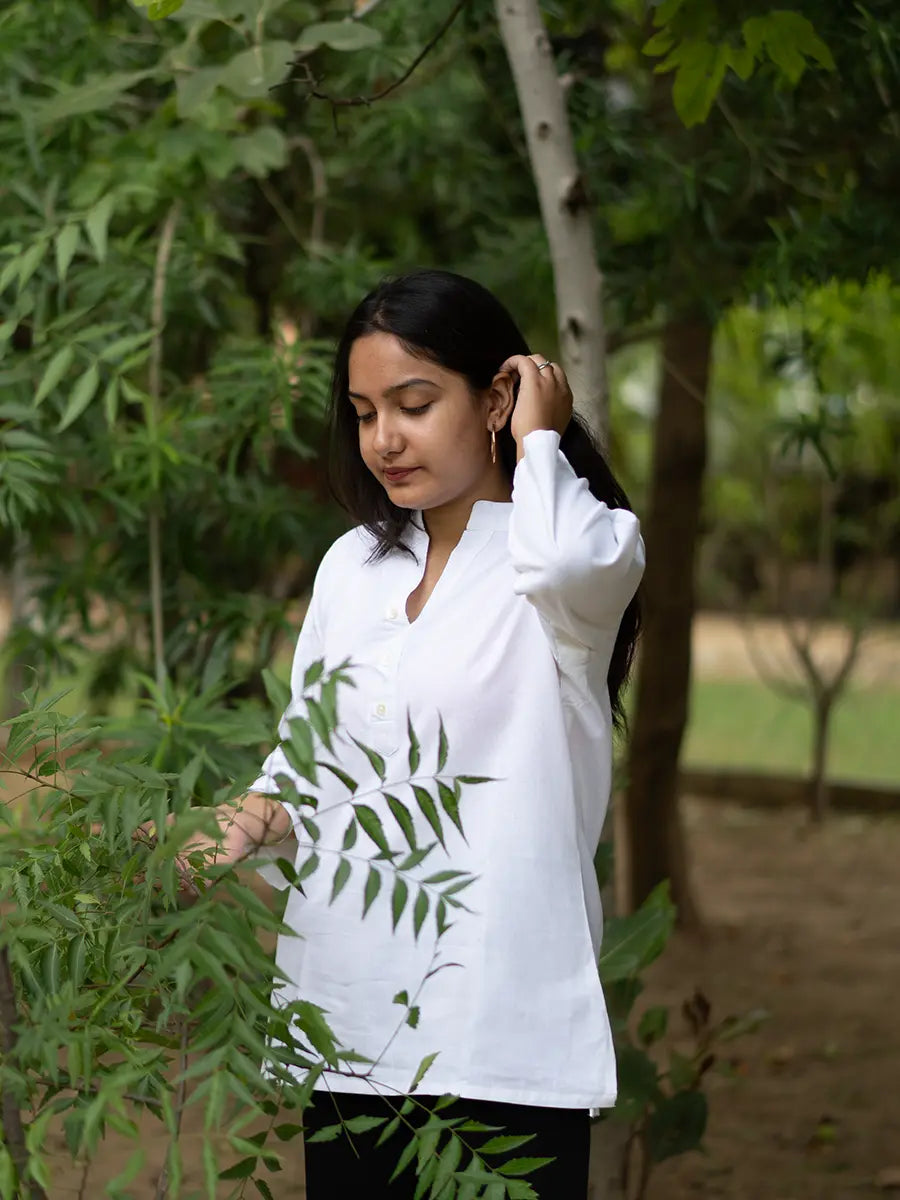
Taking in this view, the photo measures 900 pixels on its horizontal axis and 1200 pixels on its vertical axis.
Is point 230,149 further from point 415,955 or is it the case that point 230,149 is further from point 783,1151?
point 783,1151

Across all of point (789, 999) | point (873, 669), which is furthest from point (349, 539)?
point (873, 669)

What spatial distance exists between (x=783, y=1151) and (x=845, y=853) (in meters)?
3.92

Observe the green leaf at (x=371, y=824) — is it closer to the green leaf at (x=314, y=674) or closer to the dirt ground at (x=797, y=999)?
the green leaf at (x=314, y=674)

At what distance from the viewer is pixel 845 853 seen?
297 inches

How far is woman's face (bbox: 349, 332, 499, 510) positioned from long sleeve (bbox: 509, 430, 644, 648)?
123mm

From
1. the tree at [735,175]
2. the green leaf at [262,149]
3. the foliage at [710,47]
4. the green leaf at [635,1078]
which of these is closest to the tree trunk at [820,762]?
the tree at [735,175]

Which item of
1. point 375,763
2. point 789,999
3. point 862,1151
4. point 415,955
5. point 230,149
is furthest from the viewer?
point 789,999

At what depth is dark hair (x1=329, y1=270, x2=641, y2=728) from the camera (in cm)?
186

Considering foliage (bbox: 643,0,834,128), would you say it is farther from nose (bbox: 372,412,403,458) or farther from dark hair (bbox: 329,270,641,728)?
nose (bbox: 372,412,403,458)

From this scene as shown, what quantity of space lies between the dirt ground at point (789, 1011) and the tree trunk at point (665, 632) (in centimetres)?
45

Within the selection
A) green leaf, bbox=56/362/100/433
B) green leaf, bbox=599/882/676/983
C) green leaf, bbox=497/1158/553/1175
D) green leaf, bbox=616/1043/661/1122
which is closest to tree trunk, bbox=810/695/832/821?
green leaf, bbox=616/1043/661/1122

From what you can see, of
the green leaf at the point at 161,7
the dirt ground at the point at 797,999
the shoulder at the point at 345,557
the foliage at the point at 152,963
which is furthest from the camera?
the dirt ground at the point at 797,999

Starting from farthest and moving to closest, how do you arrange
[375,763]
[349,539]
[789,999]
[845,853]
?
[845,853], [789,999], [349,539], [375,763]

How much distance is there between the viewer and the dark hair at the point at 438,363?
6.11 ft
